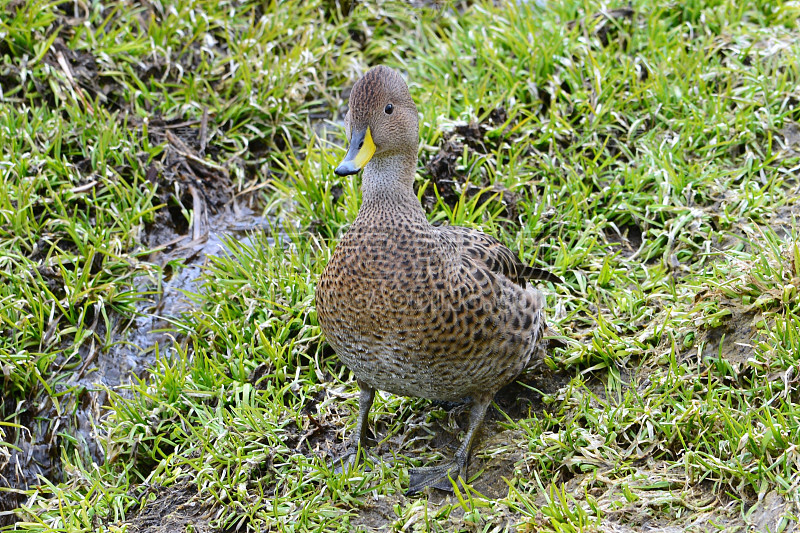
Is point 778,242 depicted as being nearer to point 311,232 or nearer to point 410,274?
point 410,274

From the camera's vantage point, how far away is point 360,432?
3.39 metres

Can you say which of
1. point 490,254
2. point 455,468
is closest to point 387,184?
point 490,254

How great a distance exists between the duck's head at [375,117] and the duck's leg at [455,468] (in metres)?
1.00

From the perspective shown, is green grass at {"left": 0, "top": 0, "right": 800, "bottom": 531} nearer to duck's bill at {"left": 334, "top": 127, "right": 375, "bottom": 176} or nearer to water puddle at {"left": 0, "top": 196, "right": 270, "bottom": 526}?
water puddle at {"left": 0, "top": 196, "right": 270, "bottom": 526}

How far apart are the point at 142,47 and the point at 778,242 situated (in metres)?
3.54

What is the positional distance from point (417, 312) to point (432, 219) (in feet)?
4.84

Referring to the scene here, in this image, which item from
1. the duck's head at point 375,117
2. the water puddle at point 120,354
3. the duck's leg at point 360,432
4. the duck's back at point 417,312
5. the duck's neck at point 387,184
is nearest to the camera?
the duck's back at point 417,312

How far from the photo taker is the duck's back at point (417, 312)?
2914mm

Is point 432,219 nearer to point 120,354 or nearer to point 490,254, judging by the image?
point 490,254

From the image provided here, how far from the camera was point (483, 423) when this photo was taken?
3449 mm

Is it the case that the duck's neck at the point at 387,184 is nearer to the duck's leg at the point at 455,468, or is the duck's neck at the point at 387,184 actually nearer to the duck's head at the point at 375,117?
the duck's head at the point at 375,117

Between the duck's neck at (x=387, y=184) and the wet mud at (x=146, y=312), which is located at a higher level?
the duck's neck at (x=387, y=184)

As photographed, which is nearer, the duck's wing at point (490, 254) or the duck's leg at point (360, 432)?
the duck's wing at point (490, 254)

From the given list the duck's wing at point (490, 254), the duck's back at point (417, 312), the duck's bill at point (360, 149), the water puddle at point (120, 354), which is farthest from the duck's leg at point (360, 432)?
the water puddle at point (120, 354)
